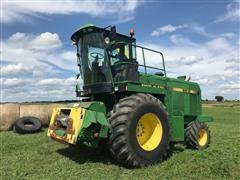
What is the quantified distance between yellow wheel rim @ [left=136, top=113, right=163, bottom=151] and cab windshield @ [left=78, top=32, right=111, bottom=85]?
1.37m

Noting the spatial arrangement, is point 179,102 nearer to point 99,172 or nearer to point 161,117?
point 161,117

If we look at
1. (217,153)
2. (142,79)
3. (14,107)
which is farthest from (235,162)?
(14,107)

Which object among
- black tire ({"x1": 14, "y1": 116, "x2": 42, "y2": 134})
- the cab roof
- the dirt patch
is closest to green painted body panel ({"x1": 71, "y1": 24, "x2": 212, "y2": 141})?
the cab roof

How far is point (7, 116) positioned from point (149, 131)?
9032 mm

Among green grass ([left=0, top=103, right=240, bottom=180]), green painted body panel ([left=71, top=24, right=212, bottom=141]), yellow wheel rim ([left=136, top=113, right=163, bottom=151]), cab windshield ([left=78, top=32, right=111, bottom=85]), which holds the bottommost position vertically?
green grass ([left=0, top=103, right=240, bottom=180])

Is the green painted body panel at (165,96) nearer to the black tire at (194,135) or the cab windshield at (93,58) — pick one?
the cab windshield at (93,58)

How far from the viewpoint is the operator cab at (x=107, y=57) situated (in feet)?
27.9

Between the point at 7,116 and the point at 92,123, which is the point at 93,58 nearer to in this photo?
the point at 92,123

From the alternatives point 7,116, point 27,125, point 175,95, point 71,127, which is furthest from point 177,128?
point 7,116

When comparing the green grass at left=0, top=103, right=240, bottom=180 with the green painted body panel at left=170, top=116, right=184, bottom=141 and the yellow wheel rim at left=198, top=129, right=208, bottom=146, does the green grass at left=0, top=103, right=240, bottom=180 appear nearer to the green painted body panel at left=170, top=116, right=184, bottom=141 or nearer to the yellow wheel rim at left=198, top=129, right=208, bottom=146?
the green painted body panel at left=170, top=116, right=184, bottom=141

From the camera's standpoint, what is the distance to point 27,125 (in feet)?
50.5

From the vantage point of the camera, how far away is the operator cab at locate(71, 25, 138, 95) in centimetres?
852

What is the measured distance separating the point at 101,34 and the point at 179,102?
11.6 ft

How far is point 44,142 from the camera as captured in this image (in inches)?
442
